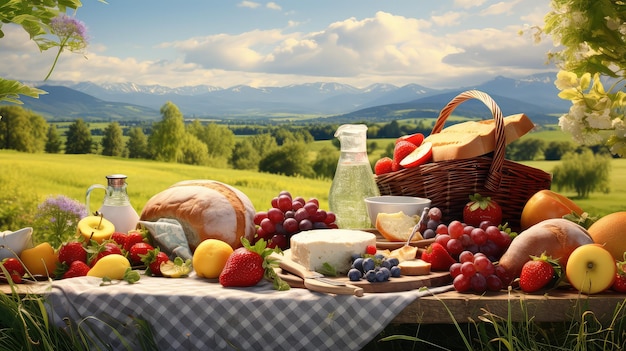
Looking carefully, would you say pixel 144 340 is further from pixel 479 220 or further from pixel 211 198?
pixel 479 220

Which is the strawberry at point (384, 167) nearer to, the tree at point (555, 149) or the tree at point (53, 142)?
the tree at point (555, 149)

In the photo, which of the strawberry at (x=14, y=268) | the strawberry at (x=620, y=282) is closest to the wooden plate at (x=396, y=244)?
the strawberry at (x=620, y=282)

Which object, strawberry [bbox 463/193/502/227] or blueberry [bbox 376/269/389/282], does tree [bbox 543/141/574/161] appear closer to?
strawberry [bbox 463/193/502/227]

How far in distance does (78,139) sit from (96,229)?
867 centimetres

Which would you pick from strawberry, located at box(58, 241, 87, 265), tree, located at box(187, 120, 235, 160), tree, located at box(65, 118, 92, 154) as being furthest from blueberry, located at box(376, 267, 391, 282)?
tree, located at box(187, 120, 235, 160)

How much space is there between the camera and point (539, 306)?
2.36 m

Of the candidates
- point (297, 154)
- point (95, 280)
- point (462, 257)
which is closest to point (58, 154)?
point (297, 154)

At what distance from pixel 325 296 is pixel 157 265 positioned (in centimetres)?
84

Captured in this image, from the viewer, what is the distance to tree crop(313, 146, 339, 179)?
1187 centimetres

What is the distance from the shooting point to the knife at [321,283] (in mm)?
2369

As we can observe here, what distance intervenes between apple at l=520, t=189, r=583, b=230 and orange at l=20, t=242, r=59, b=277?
215cm

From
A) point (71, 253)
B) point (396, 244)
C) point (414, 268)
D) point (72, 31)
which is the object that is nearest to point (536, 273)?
point (414, 268)

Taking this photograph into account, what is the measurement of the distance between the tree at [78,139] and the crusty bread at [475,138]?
8752mm

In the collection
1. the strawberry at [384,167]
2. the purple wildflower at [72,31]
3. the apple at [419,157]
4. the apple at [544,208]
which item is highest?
the purple wildflower at [72,31]
